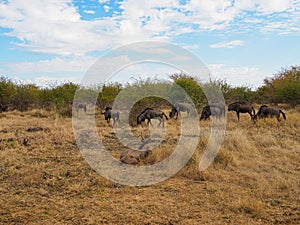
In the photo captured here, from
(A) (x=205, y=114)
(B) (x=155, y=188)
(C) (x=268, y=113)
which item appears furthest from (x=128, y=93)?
(B) (x=155, y=188)

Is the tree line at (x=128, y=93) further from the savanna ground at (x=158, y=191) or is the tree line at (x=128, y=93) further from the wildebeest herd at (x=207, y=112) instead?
the savanna ground at (x=158, y=191)

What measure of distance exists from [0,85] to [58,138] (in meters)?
17.0

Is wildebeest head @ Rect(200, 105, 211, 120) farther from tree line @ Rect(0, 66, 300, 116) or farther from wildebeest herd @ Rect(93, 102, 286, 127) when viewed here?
tree line @ Rect(0, 66, 300, 116)

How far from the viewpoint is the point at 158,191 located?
226 inches

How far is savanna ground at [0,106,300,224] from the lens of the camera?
179 inches

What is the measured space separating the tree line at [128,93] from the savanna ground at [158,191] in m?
8.34

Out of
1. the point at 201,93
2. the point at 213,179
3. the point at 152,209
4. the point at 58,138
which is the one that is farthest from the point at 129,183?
the point at 201,93

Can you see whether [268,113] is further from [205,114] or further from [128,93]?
[128,93]

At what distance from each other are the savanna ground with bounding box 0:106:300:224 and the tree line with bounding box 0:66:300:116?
8.34 m

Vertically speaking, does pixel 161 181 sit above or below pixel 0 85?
below

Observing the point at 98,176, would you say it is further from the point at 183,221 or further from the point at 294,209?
the point at 294,209

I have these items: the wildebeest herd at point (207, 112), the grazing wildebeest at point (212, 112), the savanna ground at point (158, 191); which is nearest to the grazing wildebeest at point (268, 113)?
the wildebeest herd at point (207, 112)

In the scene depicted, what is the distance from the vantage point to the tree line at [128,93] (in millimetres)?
16766

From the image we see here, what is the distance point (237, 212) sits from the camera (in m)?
4.67
